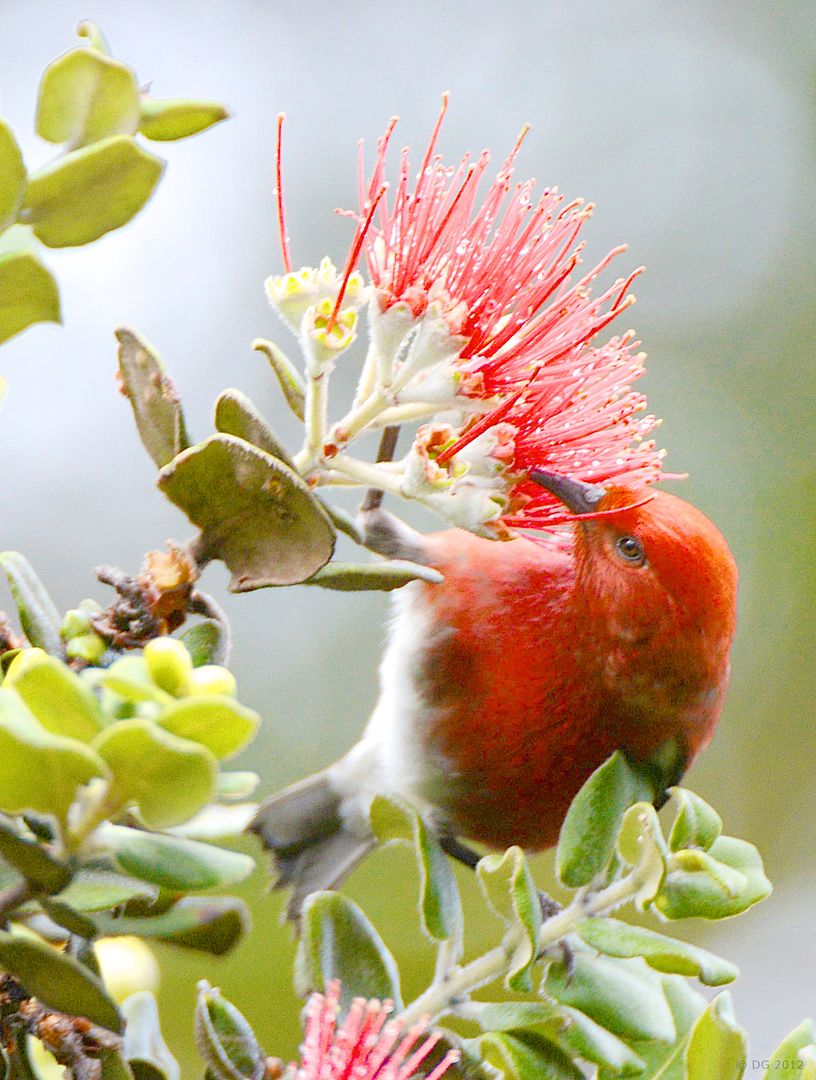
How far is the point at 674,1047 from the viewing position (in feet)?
2.91

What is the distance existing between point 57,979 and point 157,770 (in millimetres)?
145

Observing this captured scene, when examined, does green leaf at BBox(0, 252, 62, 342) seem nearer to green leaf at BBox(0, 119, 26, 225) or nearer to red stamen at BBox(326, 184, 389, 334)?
green leaf at BBox(0, 119, 26, 225)

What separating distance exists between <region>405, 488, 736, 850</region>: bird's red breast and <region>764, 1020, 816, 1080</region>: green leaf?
1.50 ft

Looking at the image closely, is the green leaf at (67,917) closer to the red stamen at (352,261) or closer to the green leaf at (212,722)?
the green leaf at (212,722)

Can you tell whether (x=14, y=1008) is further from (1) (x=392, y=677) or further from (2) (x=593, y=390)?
(1) (x=392, y=677)

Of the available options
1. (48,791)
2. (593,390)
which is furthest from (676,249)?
(48,791)

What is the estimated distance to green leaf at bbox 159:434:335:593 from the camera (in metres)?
0.72

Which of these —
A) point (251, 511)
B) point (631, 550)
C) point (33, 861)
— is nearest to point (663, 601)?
point (631, 550)

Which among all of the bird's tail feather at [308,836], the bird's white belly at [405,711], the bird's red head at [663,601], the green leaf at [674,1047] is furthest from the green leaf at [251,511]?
the bird's tail feather at [308,836]

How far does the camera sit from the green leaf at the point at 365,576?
2.68ft

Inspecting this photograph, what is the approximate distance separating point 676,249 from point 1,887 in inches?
182

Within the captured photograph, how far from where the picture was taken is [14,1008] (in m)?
0.67

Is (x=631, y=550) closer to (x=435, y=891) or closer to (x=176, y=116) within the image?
(x=435, y=891)

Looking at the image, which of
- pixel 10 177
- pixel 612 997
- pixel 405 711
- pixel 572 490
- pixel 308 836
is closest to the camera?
pixel 10 177
